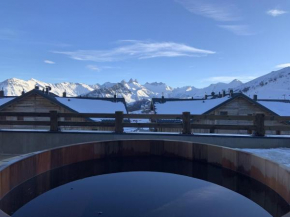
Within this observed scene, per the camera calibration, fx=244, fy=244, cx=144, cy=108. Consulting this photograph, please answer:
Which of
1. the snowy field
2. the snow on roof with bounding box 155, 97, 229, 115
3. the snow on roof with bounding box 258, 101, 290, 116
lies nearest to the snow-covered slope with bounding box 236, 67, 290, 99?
the snow on roof with bounding box 258, 101, 290, 116

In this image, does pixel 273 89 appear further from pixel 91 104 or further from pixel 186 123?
pixel 186 123

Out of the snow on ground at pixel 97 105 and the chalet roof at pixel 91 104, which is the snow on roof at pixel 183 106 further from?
the chalet roof at pixel 91 104

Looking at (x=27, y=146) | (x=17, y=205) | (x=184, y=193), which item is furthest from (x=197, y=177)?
(x=27, y=146)

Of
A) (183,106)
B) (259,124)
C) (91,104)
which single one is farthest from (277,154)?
(91,104)

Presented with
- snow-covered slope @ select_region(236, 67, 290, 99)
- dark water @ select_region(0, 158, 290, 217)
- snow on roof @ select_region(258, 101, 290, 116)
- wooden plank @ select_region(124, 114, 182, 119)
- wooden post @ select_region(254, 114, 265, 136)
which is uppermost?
snow-covered slope @ select_region(236, 67, 290, 99)

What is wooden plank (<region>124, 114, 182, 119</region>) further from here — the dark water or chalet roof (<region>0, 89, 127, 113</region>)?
chalet roof (<region>0, 89, 127, 113</region>)

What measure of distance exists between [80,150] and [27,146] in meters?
3.10

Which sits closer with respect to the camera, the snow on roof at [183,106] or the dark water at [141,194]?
the dark water at [141,194]

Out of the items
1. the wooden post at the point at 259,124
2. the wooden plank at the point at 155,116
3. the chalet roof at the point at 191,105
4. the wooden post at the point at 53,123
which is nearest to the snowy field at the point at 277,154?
the wooden post at the point at 259,124

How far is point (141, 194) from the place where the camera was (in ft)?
9.69

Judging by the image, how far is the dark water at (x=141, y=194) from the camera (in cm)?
248

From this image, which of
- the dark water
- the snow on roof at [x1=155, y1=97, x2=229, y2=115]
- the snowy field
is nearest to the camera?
the dark water

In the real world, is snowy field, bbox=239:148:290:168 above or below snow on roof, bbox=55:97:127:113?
below

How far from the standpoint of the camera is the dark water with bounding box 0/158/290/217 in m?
2.48
